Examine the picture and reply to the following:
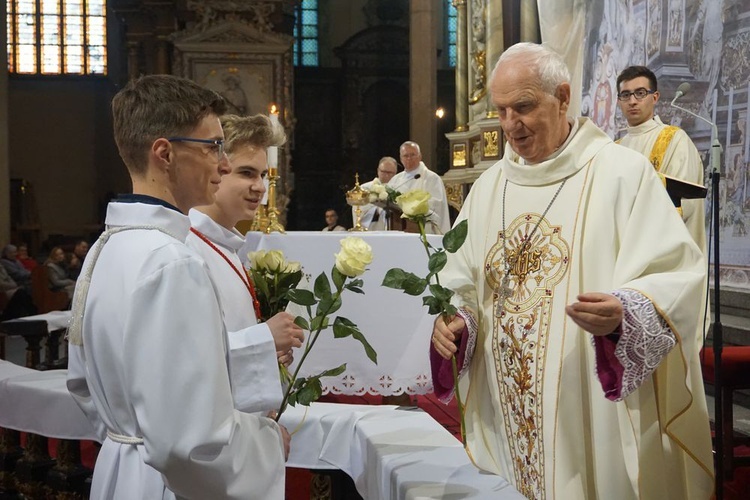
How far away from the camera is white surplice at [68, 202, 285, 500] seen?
1.49 metres

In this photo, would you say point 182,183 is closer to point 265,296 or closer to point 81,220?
point 265,296

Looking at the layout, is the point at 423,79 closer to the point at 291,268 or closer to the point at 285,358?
the point at 291,268

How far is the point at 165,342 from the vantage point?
1.50 meters

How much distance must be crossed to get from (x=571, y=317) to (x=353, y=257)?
556 millimetres

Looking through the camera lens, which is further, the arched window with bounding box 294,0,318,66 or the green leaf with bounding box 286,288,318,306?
the arched window with bounding box 294,0,318,66

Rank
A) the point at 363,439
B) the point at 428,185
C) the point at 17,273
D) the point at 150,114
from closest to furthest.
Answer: the point at 150,114, the point at 363,439, the point at 428,185, the point at 17,273

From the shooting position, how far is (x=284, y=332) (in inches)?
73.0

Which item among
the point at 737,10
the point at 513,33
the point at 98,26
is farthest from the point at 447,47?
the point at 737,10

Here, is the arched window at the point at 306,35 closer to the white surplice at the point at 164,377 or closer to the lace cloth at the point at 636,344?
the lace cloth at the point at 636,344

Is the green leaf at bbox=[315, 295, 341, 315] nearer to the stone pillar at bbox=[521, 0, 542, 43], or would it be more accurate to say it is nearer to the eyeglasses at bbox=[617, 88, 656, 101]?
the eyeglasses at bbox=[617, 88, 656, 101]

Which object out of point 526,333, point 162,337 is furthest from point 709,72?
point 162,337

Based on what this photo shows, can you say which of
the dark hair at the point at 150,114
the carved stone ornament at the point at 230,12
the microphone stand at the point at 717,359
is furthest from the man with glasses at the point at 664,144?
the carved stone ornament at the point at 230,12

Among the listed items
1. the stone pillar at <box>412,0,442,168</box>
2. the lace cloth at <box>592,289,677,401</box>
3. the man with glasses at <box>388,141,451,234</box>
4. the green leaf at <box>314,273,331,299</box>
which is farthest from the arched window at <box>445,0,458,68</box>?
the green leaf at <box>314,273,331,299</box>

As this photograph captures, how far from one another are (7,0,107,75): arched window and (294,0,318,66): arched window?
558 cm
